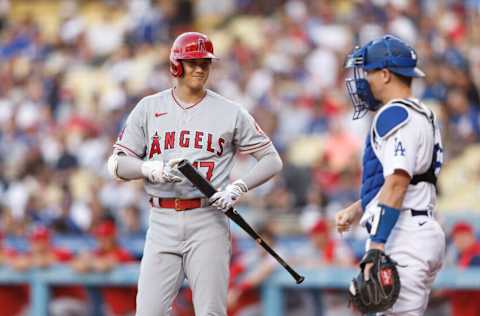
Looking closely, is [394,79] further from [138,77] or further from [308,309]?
[138,77]

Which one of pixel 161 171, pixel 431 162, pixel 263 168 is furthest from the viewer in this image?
pixel 263 168

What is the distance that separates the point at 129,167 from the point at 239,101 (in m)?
7.84

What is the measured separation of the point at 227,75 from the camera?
14.5m

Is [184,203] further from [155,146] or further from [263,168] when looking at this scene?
[263,168]

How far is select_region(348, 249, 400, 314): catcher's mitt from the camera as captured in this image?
207 inches

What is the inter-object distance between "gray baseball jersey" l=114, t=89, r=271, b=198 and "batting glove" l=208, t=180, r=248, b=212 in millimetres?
155

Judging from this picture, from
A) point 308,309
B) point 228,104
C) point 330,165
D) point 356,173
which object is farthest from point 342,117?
point 228,104

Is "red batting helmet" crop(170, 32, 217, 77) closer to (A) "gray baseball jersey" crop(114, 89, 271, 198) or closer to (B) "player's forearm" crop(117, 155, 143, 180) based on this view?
(A) "gray baseball jersey" crop(114, 89, 271, 198)

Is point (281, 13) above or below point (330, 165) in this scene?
above

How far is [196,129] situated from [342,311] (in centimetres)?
311

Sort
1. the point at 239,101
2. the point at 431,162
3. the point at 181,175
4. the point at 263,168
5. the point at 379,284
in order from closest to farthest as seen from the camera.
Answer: the point at 379,284 < the point at 431,162 < the point at 181,175 < the point at 263,168 < the point at 239,101

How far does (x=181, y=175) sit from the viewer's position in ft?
19.4

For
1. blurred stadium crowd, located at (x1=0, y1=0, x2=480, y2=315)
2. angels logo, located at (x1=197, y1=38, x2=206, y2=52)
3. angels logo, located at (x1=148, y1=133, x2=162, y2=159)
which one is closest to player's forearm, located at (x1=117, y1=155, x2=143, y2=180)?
angels logo, located at (x1=148, y1=133, x2=162, y2=159)

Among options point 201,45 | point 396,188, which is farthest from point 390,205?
point 201,45
